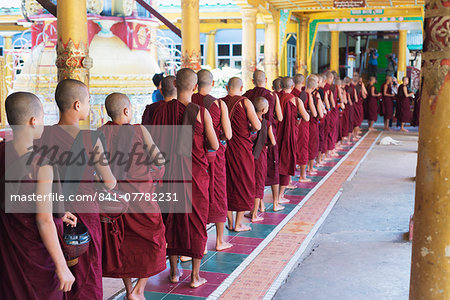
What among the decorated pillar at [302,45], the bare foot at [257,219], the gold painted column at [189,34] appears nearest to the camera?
the bare foot at [257,219]

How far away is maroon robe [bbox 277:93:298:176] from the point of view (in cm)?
731

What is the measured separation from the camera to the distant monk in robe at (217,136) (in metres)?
4.77

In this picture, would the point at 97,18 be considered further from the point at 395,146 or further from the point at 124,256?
the point at 124,256

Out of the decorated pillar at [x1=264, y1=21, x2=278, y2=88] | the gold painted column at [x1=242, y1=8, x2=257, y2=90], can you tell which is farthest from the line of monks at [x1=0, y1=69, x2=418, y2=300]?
the decorated pillar at [x1=264, y1=21, x2=278, y2=88]

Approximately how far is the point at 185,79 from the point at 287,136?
10.8ft

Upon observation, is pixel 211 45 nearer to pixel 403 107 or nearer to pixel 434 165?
pixel 403 107

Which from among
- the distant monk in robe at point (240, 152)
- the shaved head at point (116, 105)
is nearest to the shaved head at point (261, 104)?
the distant monk in robe at point (240, 152)

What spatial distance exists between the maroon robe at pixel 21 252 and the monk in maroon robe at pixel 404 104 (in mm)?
14359

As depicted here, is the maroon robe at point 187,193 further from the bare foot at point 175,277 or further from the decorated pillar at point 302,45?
the decorated pillar at point 302,45

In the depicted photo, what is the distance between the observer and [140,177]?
3.73m

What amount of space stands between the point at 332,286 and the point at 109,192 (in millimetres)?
1917

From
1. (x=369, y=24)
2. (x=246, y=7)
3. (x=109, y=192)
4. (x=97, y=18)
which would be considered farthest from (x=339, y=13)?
(x=109, y=192)

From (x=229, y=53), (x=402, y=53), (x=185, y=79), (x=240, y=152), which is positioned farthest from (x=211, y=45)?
(x=185, y=79)

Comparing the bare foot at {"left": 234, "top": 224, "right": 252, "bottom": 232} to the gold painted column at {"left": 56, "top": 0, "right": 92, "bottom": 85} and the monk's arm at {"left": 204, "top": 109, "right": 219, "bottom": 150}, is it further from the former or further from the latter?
the gold painted column at {"left": 56, "top": 0, "right": 92, "bottom": 85}
